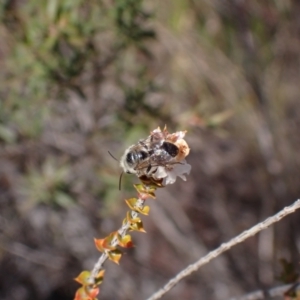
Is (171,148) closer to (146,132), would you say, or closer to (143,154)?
(143,154)

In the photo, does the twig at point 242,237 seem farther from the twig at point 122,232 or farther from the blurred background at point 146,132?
the blurred background at point 146,132

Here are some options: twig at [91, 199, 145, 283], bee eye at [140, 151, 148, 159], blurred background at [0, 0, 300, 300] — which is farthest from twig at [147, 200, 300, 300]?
blurred background at [0, 0, 300, 300]

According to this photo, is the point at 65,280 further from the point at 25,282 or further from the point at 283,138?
the point at 283,138

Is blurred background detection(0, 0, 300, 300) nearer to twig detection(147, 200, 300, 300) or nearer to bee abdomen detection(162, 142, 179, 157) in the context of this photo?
twig detection(147, 200, 300, 300)

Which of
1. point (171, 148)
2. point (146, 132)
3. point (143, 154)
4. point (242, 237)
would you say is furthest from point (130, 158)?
point (146, 132)

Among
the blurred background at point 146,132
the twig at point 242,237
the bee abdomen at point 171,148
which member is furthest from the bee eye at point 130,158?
the blurred background at point 146,132
